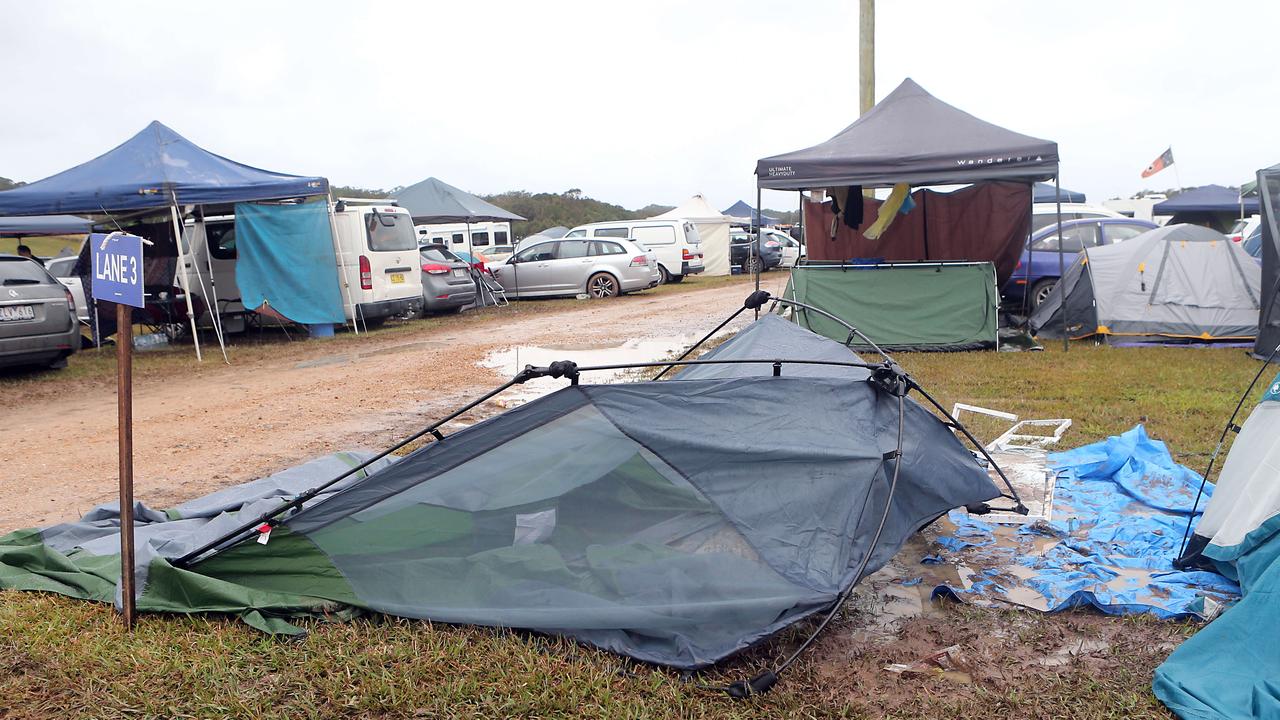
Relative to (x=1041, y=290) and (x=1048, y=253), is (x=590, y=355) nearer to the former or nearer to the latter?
(x=1041, y=290)

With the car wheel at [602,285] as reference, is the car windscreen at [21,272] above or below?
above

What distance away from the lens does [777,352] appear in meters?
4.79

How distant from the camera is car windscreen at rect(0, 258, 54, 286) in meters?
9.41

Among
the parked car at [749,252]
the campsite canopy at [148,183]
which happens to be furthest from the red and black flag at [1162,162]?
the campsite canopy at [148,183]

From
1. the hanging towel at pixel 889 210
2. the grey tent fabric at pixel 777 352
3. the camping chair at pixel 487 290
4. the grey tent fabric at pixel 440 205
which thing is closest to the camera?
the grey tent fabric at pixel 777 352

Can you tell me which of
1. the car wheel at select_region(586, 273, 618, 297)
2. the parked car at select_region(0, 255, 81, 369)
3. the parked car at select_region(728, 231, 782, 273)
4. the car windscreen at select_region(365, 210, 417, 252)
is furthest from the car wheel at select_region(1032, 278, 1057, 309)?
A: the parked car at select_region(728, 231, 782, 273)

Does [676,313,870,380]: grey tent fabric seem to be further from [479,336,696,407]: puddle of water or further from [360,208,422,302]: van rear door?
[360,208,422,302]: van rear door

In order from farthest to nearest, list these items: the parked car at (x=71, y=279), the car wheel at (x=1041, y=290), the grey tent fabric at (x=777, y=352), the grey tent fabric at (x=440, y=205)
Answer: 1. the grey tent fabric at (x=440, y=205)
2. the parked car at (x=71, y=279)
3. the car wheel at (x=1041, y=290)
4. the grey tent fabric at (x=777, y=352)

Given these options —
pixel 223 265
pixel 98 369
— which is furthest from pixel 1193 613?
pixel 223 265

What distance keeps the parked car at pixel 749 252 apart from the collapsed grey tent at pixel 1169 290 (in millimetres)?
14683

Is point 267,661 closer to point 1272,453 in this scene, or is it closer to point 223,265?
point 1272,453

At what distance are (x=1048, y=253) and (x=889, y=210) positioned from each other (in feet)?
8.53

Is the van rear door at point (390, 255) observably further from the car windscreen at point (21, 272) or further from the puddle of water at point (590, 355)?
the car windscreen at point (21, 272)

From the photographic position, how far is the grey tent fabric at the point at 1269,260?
9.09 meters
